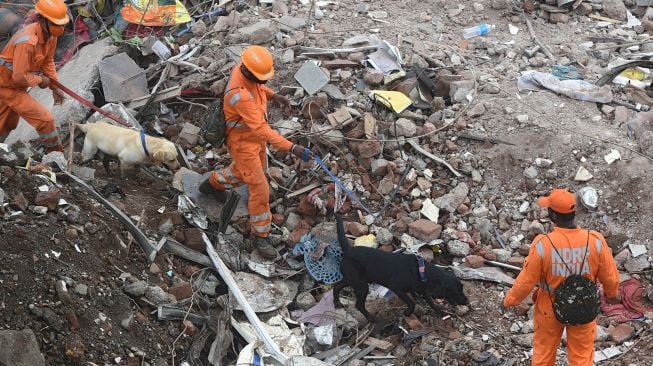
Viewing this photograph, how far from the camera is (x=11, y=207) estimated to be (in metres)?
6.33

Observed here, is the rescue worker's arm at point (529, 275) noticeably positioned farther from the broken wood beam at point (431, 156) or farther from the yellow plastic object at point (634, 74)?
the yellow plastic object at point (634, 74)

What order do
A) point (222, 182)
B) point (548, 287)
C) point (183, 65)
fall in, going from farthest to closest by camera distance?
point (183, 65)
point (222, 182)
point (548, 287)

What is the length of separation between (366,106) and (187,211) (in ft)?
8.14

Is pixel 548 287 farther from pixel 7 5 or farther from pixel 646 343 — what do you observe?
pixel 7 5

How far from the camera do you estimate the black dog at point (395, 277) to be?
6.60 m

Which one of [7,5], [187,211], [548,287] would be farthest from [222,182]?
[7,5]

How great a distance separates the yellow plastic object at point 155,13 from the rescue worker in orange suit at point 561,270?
663cm

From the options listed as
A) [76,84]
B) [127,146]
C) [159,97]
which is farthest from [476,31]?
[76,84]

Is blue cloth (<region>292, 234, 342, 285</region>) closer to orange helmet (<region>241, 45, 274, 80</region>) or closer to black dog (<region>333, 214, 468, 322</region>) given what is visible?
black dog (<region>333, 214, 468, 322</region>)

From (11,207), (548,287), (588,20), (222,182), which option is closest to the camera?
(548,287)

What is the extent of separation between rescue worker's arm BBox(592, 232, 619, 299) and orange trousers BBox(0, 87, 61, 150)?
5529mm

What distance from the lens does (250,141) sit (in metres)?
6.98

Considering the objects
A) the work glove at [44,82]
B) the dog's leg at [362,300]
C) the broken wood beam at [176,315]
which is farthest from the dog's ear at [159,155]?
the dog's leg at [362,300]

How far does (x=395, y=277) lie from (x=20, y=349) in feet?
10.5
